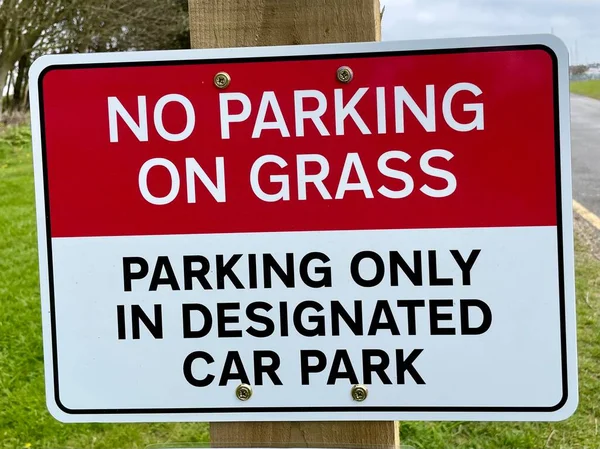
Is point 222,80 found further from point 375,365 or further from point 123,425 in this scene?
point 123,425

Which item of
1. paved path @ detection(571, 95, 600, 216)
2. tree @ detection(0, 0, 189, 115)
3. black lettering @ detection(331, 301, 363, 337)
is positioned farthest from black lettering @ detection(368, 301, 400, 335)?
tree @ detection(0, 0, 189, 115)

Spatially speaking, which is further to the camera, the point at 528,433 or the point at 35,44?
the point at 35,44

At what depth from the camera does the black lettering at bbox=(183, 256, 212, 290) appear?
1292mm

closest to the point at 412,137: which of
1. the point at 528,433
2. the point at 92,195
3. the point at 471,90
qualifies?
the point at 471,90

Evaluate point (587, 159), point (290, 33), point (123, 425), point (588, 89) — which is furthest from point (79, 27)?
point (588, 89)

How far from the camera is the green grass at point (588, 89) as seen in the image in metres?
33.7

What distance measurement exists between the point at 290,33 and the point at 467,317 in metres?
0.57

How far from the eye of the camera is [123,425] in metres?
3.17

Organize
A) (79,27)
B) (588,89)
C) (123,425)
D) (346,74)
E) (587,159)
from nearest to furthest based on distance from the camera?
1. (346,74)
2. (123,425)
3. (587,159)
4. (79,27)
5. (588,89)

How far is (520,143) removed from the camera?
4.04ft

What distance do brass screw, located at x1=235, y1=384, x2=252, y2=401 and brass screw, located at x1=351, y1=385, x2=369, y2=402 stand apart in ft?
0.59

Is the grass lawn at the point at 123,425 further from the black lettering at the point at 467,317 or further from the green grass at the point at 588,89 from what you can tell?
the green grass at the point at 588,89

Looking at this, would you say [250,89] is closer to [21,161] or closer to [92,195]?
[92,195]

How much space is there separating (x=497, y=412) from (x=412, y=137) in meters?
0.49
